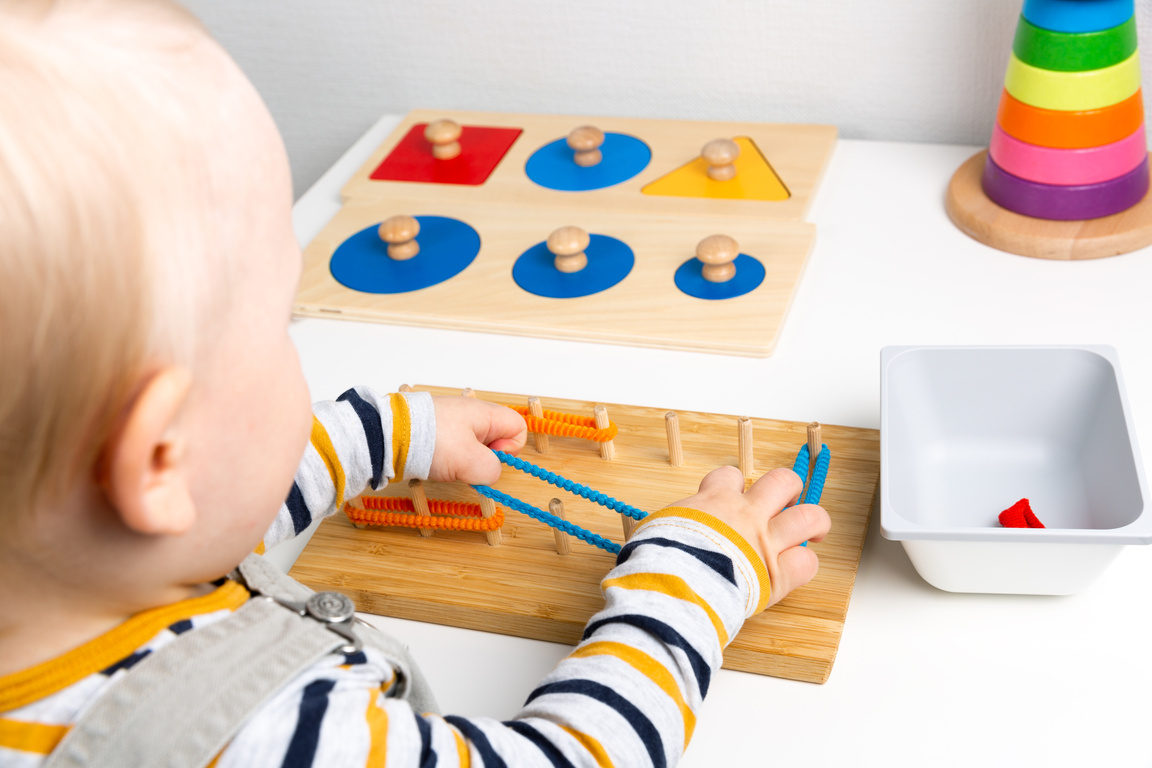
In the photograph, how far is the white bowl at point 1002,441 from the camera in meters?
0.55

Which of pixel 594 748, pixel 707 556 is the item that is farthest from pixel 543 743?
pixel 707 556

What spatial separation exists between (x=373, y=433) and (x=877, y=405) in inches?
13.2

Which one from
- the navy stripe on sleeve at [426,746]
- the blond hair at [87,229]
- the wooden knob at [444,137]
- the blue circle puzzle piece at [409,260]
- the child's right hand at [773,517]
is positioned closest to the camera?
the blond hair at [87,229]

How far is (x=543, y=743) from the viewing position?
0.45 meters

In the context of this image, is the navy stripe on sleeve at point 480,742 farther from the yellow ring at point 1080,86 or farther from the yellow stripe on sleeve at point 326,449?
the yellow ring at point 1080,86

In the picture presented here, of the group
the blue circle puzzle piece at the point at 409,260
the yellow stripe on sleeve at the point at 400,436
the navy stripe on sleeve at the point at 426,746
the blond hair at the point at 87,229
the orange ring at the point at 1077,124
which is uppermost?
the blond hair at the point at 87,229

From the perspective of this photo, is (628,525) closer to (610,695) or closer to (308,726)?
(610,695)

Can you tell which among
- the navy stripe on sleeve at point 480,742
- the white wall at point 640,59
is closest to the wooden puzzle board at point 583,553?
the navy stripe on sleeve at point 480,742

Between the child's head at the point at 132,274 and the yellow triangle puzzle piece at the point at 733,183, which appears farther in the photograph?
the yellow triangle puzzle piece at the point at 733,183

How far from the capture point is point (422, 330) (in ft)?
2.70

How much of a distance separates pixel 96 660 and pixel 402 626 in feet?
0.73

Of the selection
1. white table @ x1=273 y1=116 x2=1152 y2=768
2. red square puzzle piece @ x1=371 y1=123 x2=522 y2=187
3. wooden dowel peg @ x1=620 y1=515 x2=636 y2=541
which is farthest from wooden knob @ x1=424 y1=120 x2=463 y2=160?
wooden dowel peg @ x1=620 y1=515 x2=636 y2=541

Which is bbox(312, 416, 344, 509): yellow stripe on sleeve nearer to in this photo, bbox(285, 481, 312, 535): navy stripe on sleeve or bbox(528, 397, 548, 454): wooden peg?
bbox(285, 481, 312, 535): navy stripe on sleeve

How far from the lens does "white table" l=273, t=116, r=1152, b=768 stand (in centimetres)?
49
